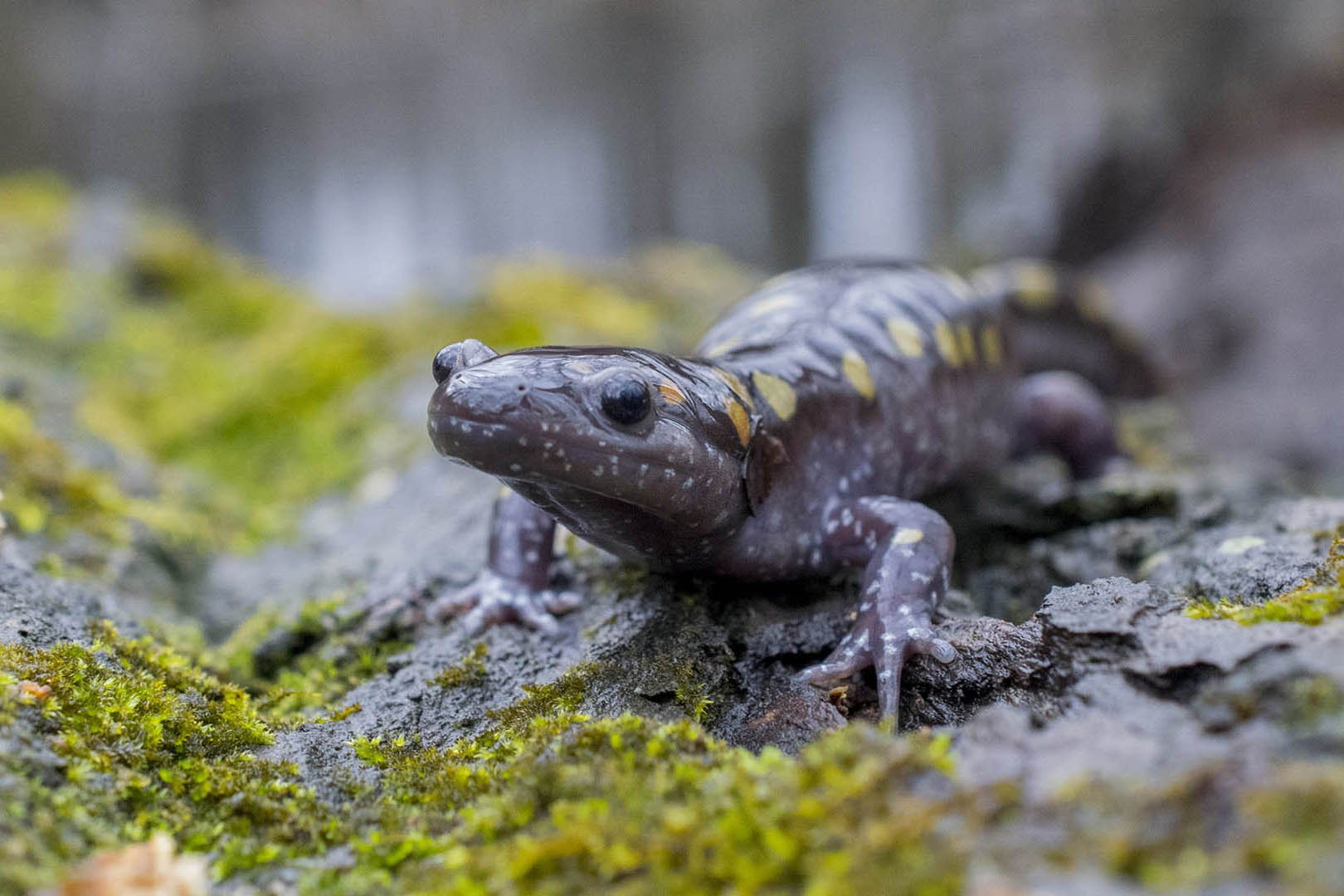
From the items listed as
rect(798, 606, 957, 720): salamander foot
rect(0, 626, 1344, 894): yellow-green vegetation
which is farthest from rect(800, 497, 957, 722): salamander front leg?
rect(0, 626, 1344, 894): yellow-green vegetation

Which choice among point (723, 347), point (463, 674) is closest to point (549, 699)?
point (463, 674)

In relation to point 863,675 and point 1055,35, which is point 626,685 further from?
point 1055,35

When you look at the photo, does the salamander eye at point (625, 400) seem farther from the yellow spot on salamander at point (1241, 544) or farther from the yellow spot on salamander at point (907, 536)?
the yellow spot on salamander at point (1241, 544)

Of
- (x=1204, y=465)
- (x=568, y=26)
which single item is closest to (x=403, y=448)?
(x=1204, y=465)

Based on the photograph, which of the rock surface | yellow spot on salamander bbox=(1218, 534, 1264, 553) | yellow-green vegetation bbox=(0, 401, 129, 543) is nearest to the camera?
the rock surface

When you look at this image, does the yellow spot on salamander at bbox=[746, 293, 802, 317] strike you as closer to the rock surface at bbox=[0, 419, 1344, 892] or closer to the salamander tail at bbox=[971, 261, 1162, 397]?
the rock surface at bbox=[0, 419, 1344, 892]

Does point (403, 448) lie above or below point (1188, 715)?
below
